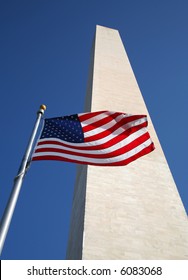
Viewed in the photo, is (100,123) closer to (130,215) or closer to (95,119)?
(95,119)

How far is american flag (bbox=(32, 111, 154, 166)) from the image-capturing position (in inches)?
251

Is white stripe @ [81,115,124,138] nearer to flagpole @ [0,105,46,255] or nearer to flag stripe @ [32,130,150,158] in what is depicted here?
flag stripe @ [32,130,150,158]

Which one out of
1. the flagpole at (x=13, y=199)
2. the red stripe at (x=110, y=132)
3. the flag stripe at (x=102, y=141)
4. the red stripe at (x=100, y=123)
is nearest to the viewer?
the flagpole at (x=13, y=199)

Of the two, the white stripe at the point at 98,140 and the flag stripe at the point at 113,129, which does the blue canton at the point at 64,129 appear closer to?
the white stripe at the point at 98,140

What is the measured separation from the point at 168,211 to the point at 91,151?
480 cm

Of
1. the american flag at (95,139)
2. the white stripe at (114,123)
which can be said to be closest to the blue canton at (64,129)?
the american flag at (95,139)

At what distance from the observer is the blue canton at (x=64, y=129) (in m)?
6.62

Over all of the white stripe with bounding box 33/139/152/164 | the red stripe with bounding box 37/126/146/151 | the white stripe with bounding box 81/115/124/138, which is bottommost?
the white stripe with bounding box 33/139/152/164

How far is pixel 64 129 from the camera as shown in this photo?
6.77m

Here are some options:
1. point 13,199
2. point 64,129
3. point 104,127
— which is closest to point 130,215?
point 104,127

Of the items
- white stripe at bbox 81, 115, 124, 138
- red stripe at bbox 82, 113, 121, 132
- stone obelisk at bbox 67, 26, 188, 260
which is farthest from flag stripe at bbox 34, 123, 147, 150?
stone obelisk at bbox 67, 26, 188, 260

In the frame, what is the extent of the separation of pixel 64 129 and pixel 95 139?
2.47 ft

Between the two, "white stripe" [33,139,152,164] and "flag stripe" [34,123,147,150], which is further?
"flag stripe" [34,123,147,150]
